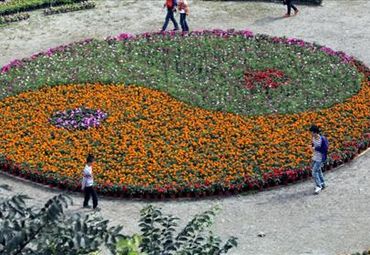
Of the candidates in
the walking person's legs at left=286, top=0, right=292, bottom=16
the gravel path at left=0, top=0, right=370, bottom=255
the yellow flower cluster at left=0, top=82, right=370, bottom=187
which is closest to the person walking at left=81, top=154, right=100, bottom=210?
the gravel path at left=0, top=0, right=370, bottom=255

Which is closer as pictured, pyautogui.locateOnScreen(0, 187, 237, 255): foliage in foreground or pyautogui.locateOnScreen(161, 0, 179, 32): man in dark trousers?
pyautogui.locateOnScreen(0, 187, 237, 255): foliage in foreground

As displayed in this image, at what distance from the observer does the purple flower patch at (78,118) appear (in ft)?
67.1

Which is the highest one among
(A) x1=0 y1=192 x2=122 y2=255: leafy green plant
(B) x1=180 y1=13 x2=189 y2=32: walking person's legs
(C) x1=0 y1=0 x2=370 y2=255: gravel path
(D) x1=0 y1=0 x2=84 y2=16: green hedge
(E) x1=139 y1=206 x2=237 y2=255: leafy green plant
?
(A) x1=0 y1=192 x2=122 y2=255: leafy green plant

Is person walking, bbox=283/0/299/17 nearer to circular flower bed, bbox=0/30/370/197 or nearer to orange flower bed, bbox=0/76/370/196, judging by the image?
circular flower bed, bbox=0/30/370/197

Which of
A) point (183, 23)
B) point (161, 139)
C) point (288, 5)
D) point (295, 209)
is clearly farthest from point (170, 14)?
point (295, 209)

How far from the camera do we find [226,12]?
29.3m

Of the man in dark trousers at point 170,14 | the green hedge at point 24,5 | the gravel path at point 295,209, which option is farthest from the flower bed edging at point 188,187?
the green hedge at point 24,5

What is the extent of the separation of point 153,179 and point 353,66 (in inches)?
344

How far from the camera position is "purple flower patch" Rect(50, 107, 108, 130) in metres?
20.5

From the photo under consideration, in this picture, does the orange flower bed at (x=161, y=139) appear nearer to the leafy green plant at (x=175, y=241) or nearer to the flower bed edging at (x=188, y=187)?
the flower bed edging at (x=188, y=187)

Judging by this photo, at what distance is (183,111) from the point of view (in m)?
21.1

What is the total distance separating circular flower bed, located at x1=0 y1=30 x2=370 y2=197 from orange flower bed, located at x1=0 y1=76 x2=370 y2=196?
0.03 meters

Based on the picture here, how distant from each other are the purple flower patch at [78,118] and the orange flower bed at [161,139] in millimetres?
205

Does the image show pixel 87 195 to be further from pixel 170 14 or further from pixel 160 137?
pixel 170 14
